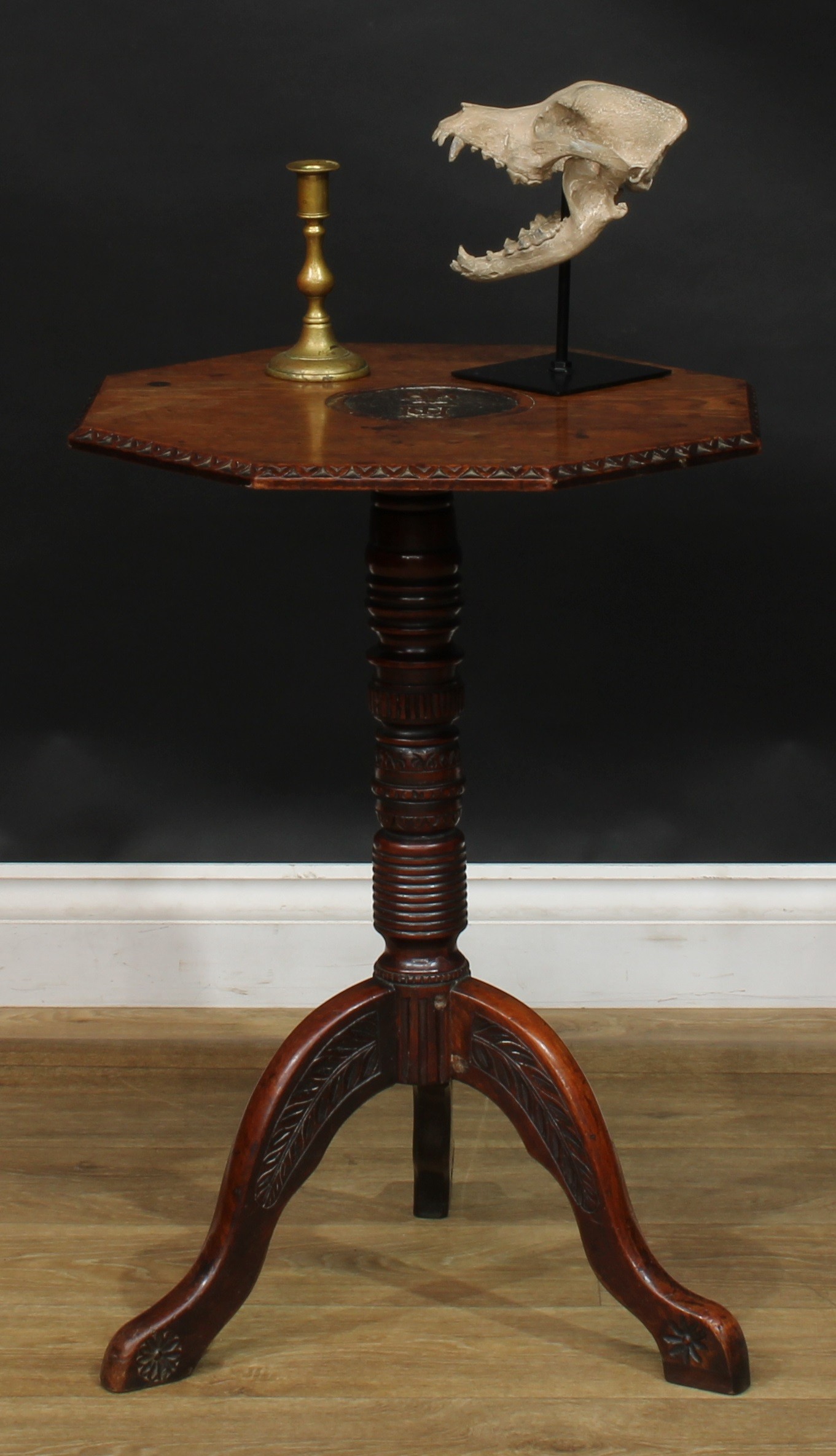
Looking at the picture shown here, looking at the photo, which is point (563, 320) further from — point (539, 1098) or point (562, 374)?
point (539, 1098)

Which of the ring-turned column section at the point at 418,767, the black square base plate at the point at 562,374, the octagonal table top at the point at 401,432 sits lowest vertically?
the ring-turned column section at the point at 418,767

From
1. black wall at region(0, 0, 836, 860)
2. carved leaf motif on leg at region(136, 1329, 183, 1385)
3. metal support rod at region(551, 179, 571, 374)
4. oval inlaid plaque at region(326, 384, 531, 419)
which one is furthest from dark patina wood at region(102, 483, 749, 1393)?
black wall at region(0, 0, 836, 860)

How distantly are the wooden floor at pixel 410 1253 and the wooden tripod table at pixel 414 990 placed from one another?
3.4 inches

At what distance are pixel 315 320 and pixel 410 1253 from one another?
1180mm

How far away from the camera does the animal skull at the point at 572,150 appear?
75.3 inches

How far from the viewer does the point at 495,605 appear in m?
2.77

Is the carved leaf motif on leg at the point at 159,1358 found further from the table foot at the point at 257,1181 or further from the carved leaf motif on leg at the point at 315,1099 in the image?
the carved leaf motif on leg at the point at 315,1099

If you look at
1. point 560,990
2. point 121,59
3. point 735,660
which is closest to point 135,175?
point 121,59

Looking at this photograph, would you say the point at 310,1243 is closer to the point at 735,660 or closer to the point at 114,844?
the point at 114,844

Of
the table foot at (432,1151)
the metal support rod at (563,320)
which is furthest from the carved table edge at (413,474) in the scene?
the table foot at (432,1151)

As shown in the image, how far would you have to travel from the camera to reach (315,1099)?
6.87ft

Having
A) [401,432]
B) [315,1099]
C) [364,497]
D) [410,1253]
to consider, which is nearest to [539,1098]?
[315,1099]

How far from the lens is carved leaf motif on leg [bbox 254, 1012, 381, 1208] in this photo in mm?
2074

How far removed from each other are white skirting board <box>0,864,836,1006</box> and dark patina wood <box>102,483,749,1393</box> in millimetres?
759
